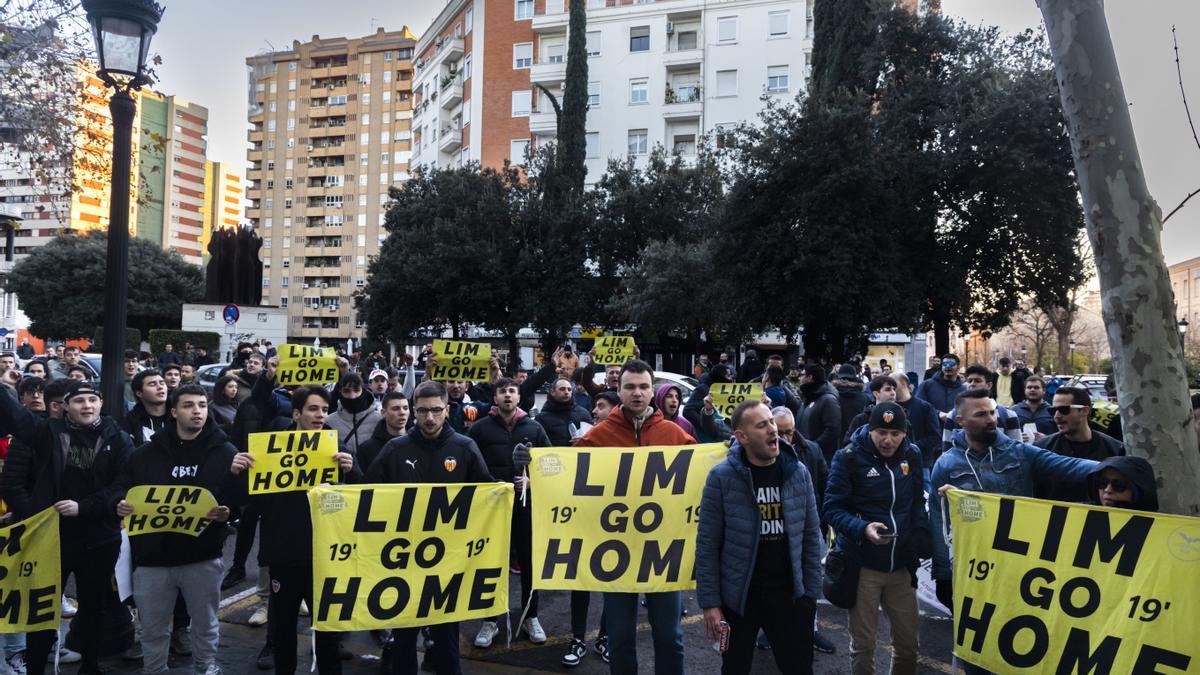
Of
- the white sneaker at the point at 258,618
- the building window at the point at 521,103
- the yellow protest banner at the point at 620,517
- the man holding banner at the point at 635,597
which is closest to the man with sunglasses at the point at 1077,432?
the yellow protest banner at the point at 620,517

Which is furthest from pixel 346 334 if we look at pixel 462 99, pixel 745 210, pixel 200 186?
pixel 745 210

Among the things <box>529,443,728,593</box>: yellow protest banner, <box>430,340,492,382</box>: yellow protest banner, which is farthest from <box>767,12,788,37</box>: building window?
<box>529,443,728,593</box>: yellow protest banner

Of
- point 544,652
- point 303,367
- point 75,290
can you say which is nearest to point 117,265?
point 303,367

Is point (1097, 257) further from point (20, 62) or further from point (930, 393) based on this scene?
point (20, 62)

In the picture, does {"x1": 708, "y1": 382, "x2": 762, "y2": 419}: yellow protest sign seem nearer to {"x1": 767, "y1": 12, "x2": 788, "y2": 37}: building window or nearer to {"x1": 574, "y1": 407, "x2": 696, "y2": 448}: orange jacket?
{"x1": 574, "y1": 407, "x2": 696, "y2": 448}: orange jacket

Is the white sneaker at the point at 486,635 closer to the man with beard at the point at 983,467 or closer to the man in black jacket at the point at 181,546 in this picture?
the man in black jacket at the point at 181,546

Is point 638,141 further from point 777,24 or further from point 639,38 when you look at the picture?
point 777,24

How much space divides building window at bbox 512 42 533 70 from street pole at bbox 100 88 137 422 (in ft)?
154

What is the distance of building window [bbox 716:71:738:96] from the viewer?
4709cm

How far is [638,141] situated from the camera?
1914 inches

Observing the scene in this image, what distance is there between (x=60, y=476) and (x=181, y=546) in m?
1.05

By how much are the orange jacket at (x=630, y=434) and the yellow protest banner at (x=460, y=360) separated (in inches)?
221

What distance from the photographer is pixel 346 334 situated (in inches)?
3575

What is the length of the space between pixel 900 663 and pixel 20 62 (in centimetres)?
966
